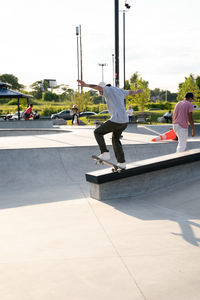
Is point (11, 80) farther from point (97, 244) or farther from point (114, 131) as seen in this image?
point (97, 244)

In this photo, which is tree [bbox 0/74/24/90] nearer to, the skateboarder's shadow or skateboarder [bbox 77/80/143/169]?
skateboarder [bbox 77/80/143/169]

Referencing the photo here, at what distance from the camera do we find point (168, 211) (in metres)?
5.44

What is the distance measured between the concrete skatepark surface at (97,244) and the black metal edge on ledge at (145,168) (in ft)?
1.45

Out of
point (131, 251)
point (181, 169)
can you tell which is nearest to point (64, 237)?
point (131, 251)

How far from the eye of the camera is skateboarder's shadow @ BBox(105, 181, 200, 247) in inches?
171

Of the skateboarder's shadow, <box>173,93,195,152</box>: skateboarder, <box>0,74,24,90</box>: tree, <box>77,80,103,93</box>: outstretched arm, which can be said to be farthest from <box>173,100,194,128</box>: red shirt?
<box>0,74,24,90</box>: tree

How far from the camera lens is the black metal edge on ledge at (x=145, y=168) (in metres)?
6.20

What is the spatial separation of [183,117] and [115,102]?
2.72m

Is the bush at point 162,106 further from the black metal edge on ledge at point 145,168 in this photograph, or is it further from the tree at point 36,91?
the tree at point 36,91

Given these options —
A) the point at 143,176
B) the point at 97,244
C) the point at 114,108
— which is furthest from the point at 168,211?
the point at 114,108

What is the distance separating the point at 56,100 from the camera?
130875mm

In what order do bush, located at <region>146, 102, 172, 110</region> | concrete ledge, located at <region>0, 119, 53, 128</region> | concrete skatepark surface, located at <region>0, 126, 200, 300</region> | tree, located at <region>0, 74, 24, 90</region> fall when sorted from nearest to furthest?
1. concrete skatepark surface, located at <region>0, 126, 200, 300</region>
2. concrete ledge, located at <region>0, 119, 53, 128</region>
3. bush, located at <region>146, 102, 172, 110</region>
4. tree, located at <region>0, 74, 24, 90</region>

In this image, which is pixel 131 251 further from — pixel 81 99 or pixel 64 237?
pixel 81 99

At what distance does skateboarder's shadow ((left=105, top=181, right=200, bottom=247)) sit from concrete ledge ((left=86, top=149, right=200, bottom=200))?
0.20 meters
